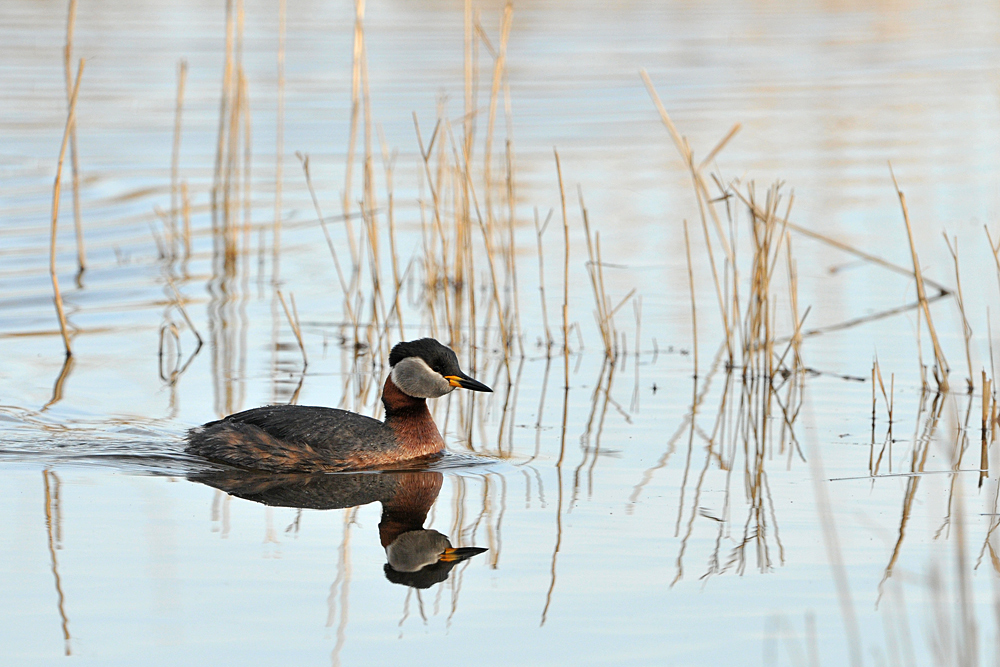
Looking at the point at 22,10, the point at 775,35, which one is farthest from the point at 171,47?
the point at 775,35

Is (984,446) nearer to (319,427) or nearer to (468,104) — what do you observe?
(319,427)

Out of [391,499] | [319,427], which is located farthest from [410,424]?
[391,499]

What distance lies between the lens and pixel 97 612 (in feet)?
15.0

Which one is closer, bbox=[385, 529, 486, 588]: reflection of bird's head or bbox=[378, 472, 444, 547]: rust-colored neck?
bbox=[385, 529, 486, 588]: reflection of bird's head

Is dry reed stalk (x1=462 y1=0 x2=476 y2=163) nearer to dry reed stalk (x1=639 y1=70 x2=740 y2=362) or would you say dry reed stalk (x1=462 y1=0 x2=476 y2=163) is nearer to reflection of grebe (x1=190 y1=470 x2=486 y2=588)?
dry reed stalk (x1=639 y1=70 x2=740 y2=362)

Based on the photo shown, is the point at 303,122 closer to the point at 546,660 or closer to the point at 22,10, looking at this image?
the point at 546,660

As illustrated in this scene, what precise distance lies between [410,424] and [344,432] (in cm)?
37

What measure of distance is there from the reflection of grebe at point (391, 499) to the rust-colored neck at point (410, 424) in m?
0.19

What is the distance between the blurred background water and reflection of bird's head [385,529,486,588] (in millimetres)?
64

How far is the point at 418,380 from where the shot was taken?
685 cm

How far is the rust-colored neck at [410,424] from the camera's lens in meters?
6.72

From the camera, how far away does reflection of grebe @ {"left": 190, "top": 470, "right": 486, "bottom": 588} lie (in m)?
5.16

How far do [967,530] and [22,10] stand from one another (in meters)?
32.3

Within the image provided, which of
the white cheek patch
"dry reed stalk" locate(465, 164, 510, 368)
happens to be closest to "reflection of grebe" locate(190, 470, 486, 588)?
the white cheek patch
